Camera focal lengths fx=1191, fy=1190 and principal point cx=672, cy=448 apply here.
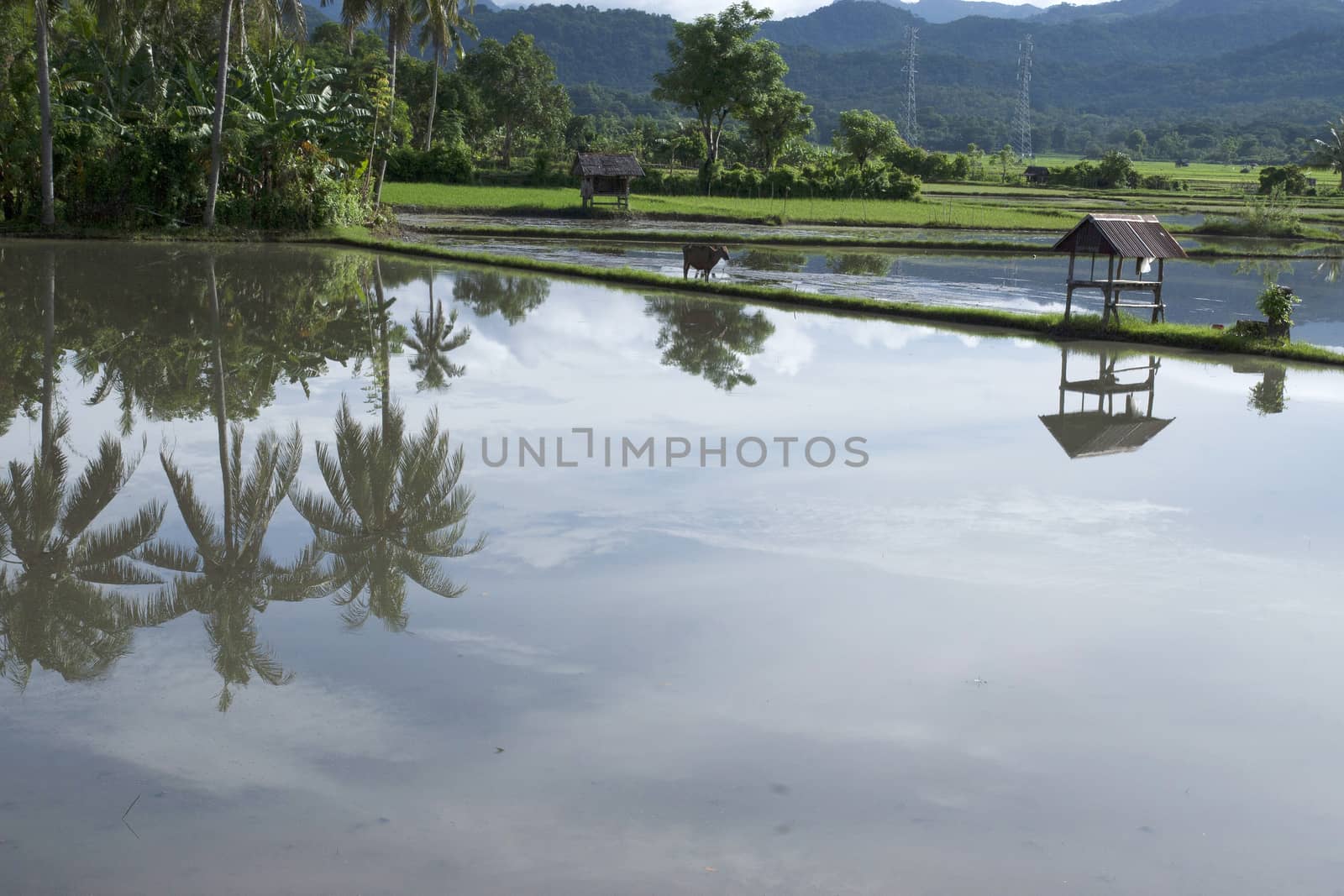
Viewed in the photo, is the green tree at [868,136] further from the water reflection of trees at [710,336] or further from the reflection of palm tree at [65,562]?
the reflection of palm tree at [65,562]

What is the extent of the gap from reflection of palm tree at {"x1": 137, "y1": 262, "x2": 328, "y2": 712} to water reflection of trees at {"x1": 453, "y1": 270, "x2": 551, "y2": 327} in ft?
27.1

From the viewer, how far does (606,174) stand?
36.8 meters

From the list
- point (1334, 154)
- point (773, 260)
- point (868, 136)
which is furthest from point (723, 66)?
point (1334, 154)

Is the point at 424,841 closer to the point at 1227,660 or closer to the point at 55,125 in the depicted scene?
the point at 1227,660

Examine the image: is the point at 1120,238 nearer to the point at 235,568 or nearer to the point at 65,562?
the point at 235,568

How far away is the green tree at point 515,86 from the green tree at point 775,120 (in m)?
10.0

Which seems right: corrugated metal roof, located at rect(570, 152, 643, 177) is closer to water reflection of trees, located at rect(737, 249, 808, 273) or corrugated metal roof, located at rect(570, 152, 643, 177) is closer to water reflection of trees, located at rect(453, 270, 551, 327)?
water reflection of trees, located at rect(737, 249, 808, 273)

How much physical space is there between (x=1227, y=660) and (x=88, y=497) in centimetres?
661

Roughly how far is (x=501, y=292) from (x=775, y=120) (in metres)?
40.7

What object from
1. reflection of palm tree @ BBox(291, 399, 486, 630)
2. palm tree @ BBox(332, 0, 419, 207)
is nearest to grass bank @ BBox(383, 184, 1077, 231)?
palm tree @ BBox(332, 0, 419, 207)

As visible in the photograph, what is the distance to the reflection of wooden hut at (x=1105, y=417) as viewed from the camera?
32.7 feet

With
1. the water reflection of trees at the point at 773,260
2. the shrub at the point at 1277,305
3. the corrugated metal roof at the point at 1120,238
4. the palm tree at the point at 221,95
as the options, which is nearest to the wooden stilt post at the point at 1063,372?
the corrugated metal roof at the point at 1120,238

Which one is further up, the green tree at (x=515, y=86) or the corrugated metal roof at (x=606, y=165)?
the green tree at (x=515, y=86)

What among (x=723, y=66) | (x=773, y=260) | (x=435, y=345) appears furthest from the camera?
(x=723, y=66)
